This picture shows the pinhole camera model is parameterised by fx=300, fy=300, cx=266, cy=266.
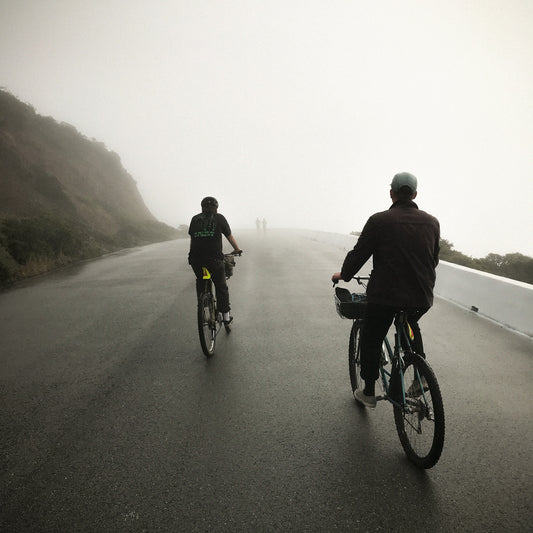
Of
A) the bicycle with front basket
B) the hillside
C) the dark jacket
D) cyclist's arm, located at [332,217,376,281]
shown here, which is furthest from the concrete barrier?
the hillside

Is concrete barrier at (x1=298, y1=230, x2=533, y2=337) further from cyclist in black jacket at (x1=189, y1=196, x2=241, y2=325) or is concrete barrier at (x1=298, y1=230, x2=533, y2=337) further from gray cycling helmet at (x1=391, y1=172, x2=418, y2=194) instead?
cyclist in black jacket at (x1=189, y1=196, x2=241, y2=325)

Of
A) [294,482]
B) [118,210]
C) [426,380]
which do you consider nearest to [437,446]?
[426,380]

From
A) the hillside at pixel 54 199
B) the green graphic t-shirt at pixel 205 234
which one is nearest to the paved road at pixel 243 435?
the green graphic t-shirt at pixel 205 234

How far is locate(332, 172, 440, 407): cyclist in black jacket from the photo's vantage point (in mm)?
2420

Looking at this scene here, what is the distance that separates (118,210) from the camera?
29.4 m

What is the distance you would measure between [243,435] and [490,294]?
5.77 m

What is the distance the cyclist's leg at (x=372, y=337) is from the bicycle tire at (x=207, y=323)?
7.74 feet

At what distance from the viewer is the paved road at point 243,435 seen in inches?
81.0

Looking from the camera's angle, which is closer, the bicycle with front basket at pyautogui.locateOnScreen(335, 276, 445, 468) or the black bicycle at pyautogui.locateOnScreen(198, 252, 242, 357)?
the bicycle with front basket at pyautogui.locateOnScreen(335, 276, 445, 468)

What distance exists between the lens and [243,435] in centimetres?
282

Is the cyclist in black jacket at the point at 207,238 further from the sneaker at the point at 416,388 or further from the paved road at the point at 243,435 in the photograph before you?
the sneaker at the point at 416,388

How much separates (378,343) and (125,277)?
936cm

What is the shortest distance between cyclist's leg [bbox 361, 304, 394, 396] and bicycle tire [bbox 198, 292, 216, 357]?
2.36 m

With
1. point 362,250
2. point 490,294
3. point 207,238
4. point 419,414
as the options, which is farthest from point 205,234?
point 490,294
